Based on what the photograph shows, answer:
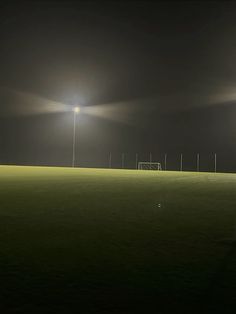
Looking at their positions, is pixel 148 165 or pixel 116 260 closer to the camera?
pixel 116 260

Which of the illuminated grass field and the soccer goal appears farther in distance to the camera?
the soccer goal

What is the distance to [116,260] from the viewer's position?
6328mm

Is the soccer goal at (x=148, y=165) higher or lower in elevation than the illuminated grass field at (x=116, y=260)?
higher

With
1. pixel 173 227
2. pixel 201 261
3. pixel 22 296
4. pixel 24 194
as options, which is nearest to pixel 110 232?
pixel 173 227

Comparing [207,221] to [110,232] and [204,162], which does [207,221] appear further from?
[204,162]

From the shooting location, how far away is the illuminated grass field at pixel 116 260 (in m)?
4.55

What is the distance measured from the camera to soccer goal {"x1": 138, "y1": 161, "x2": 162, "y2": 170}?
47.4 meters

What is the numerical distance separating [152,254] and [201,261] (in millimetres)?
753

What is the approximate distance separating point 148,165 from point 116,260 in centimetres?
4487

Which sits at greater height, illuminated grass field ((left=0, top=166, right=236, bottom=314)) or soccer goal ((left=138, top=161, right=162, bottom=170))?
soccer goal ((left=138, top=161, right=162, bottom=170))

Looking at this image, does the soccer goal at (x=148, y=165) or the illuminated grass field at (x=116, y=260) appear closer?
the illuminated grass field at (x=116, y=260)

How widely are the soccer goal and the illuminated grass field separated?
3518cm

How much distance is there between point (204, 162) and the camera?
42.7 metres

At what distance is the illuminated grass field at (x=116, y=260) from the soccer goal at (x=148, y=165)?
115 feet
